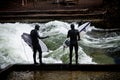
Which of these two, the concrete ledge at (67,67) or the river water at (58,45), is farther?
the river water at (58,45)

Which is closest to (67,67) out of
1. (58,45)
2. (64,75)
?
(64,75)

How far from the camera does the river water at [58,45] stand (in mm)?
14594

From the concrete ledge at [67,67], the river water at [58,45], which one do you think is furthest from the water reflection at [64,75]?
the river water at [58,45]

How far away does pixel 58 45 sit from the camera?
17.6 metres

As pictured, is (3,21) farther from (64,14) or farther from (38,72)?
(38,72)

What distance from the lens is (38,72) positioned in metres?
10.6

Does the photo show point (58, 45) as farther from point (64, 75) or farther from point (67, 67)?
point (64, 75)

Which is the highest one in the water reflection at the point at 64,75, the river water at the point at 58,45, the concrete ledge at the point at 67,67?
the concrete ledge at the point at 67,67

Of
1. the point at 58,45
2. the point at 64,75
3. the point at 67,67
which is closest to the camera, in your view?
the point at 64,75

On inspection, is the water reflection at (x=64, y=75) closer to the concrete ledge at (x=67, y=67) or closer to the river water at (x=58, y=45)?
the concrete ledge at (x=67, y=67)

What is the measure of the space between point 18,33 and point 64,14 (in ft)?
13.2

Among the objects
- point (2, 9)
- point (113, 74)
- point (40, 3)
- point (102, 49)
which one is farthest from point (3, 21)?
point (113, 74)

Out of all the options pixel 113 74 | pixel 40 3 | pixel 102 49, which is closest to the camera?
pixel 113 74

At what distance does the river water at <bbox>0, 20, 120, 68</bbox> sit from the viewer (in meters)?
14.6
